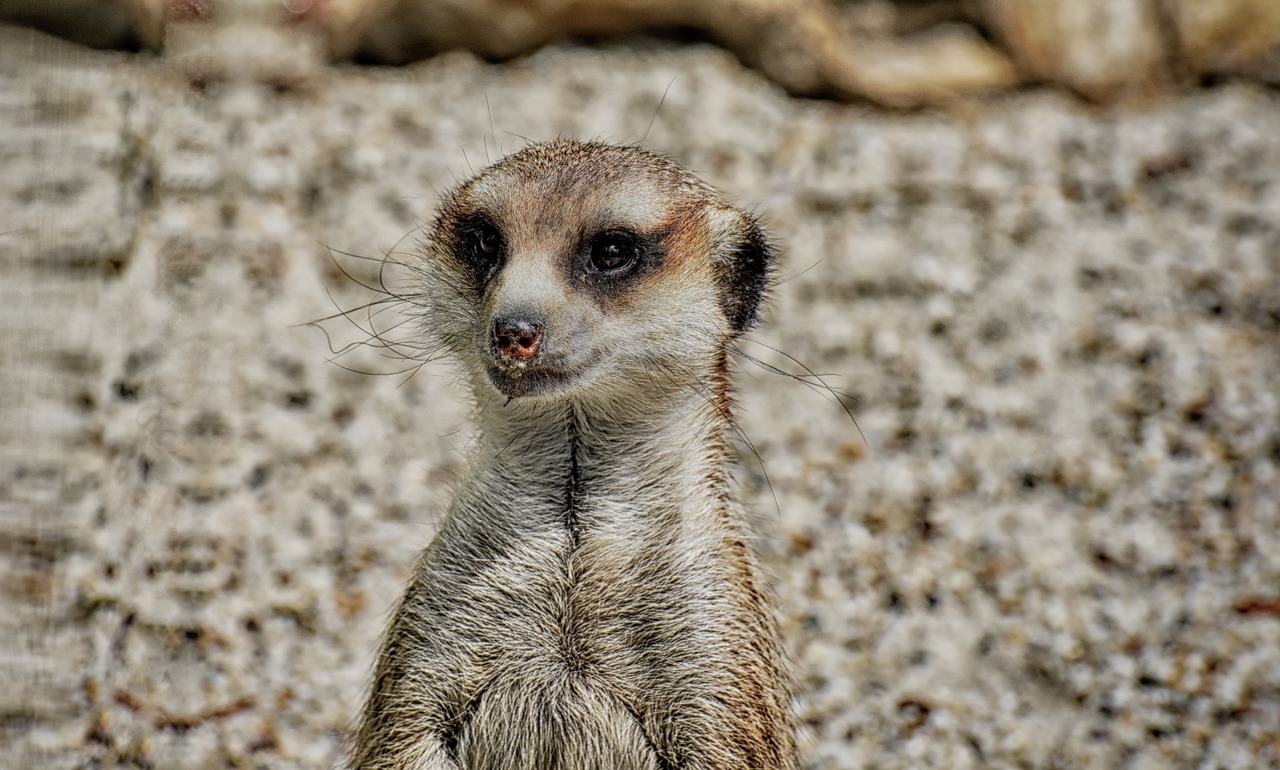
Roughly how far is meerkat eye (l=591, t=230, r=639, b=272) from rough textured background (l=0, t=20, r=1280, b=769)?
4.24 feet

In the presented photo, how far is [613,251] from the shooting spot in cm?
296

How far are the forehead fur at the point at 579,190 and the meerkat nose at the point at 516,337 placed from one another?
30 centimetres

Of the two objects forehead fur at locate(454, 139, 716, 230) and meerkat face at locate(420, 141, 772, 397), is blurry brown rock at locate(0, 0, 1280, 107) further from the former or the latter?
forehead fur at locate(454, 139, 716, 230)

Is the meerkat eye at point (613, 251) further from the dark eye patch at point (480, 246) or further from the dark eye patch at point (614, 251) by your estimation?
the dark eye patch at point (480, 246)

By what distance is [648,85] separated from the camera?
252 inches

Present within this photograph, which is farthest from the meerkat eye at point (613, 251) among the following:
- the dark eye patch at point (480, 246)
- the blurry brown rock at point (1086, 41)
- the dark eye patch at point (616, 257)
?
the blurry brown rock at point (1086, 41)

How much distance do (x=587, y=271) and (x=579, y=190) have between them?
0.60 feet

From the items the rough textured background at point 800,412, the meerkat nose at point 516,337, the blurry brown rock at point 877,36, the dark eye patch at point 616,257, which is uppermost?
the dark eye patch at point 616,257

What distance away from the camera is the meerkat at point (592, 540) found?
2957mm

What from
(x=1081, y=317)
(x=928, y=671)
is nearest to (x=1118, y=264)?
(x=1081, y=317)

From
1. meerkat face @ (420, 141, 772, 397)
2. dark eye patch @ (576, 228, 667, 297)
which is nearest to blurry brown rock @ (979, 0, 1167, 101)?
meerkat face @ (420, 141, 772, 397)

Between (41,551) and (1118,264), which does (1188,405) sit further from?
(41,551)

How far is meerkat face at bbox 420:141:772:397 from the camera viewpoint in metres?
2.79

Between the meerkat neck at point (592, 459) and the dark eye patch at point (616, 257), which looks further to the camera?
the meerkat neck at point (592, 459)
